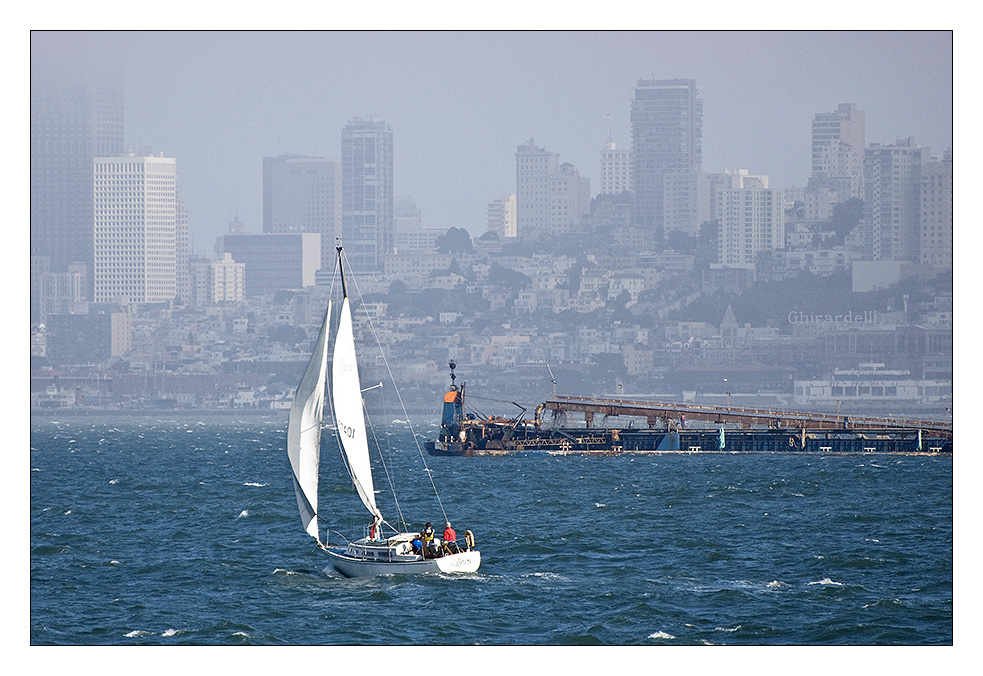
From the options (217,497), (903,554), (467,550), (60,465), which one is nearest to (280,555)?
(467,550)

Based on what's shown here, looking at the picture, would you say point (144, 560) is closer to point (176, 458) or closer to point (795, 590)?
point (795, 590)

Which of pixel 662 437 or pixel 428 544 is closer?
pixel 428 544

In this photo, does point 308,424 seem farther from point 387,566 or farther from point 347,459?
point 387,566

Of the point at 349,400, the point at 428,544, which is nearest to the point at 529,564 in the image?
the point at 428,544

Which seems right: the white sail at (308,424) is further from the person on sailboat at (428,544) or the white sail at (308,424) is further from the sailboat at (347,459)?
the person on sailboat at (428,544)

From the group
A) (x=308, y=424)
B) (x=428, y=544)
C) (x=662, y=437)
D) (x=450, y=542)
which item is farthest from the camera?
(x=662, y=437)

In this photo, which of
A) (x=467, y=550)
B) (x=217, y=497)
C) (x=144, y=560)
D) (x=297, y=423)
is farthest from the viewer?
(x=217, y=497)

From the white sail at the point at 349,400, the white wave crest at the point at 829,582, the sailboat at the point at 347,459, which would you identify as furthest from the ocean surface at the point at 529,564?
the white sail at the point at 349,400
